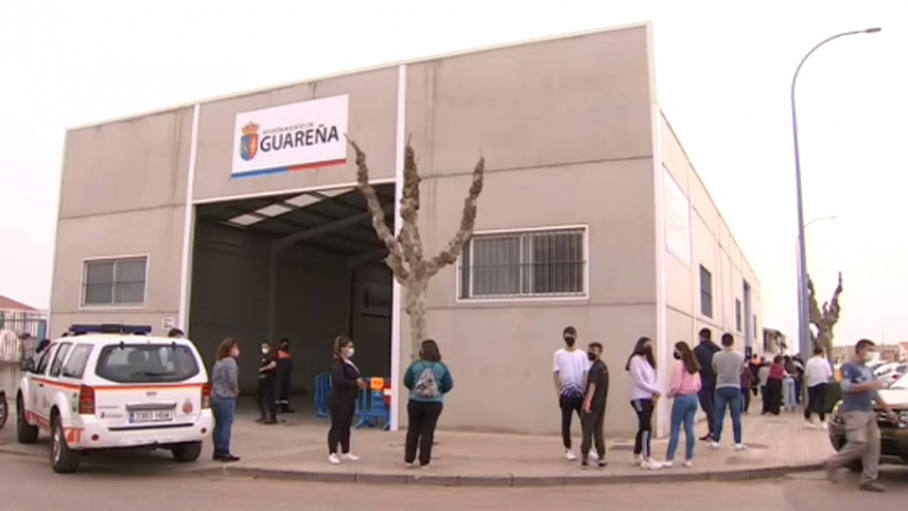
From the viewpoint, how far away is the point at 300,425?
16.1m

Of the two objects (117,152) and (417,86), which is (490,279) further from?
(117,152)

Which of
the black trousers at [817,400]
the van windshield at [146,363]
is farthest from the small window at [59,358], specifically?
the black trousers at [817,400]

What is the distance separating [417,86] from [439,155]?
4.94 feet

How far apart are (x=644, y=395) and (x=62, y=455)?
7376mm

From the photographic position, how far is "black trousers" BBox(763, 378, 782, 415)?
1941 centimetres

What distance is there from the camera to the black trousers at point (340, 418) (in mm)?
10688

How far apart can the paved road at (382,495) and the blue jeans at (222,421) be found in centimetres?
87

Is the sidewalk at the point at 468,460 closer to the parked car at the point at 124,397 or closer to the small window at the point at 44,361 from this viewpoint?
the parked car at the point at 124,397

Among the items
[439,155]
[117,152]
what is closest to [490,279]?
[439,155]

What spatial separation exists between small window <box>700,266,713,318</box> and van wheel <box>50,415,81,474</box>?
13.5 m

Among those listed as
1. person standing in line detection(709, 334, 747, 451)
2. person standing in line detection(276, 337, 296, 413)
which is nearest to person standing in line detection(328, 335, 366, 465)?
person standing in line detection(709, 334, 747, 451)

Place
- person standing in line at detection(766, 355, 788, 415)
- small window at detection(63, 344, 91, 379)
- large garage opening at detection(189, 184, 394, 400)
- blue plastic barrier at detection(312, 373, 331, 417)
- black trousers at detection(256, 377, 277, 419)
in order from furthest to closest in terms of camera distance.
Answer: large garage opening at detection(189, 184, 394, 400)
person standing in line at detection(766, 355, 788, 415)
blue plastic barrier at detection(312, 373, 331, 417)
black trousers at detection(256, 377, 277, 419)
small window at detection(63, 344, 91, 379)

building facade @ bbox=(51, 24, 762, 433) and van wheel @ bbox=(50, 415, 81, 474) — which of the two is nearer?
van wheel @ bbox=(50, 415, 81, 474)

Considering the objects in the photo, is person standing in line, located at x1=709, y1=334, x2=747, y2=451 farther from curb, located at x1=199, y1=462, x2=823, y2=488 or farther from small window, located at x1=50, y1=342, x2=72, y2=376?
small window, located at x1=50, y1=342, x2=72, y2=376
